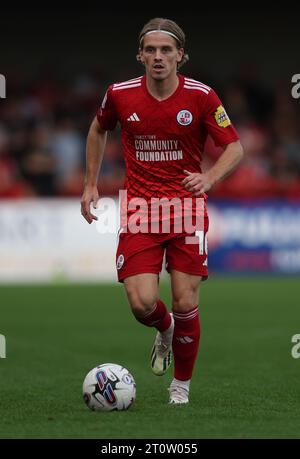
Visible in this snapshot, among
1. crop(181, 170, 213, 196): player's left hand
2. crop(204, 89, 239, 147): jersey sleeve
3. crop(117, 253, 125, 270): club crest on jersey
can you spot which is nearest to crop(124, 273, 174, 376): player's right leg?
crop(117, 253, 125, 270): club crest on jersey

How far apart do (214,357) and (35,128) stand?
11414mm

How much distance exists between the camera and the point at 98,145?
752cm

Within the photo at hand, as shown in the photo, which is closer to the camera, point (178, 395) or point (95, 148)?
point (178, 395)

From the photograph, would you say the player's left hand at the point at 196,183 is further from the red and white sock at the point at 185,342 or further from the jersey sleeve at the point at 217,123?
the red and white sock at the point at 185,342

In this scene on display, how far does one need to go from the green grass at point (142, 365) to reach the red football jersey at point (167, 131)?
4.56 ft

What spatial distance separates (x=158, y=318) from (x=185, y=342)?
0.23 m

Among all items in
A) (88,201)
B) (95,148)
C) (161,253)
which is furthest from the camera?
(95,148)

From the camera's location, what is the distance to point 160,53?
691 cm

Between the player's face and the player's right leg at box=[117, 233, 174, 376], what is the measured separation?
1023mm

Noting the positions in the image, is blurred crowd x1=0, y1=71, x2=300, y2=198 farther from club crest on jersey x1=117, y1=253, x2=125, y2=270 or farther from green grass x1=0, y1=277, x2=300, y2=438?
club crest on jersey x1=117, y1=253, x2=125, y2=270

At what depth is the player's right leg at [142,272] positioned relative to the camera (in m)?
6.97

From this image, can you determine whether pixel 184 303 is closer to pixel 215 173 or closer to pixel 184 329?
pixel 184 329

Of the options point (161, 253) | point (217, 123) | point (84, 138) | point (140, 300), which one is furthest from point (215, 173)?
point (84, 138)
